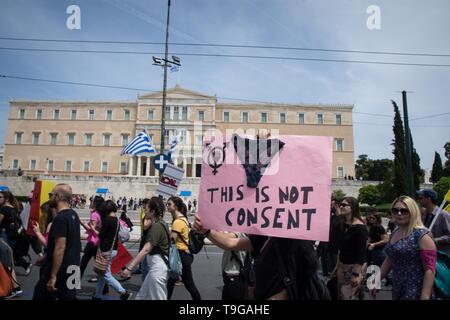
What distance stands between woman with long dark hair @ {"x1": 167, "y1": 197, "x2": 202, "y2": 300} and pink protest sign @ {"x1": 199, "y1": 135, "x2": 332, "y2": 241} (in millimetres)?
2065

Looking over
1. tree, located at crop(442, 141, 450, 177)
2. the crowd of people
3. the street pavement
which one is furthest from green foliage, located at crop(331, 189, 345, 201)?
tree, located at crop(442, 141, 450, 177)

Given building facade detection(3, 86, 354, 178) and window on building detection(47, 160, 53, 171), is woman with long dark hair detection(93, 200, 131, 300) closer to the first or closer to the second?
building facade detection(3, 86, 354, 178)

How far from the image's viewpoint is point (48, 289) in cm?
303

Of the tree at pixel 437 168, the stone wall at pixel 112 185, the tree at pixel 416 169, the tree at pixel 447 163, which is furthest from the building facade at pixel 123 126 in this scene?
the tree at pixel 416 169

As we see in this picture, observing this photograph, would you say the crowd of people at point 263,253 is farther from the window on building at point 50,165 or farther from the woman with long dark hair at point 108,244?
the window on building at point 50,165

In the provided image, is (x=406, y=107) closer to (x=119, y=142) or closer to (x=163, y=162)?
(x=163, y=162)

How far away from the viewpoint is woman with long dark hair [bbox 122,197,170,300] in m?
3.45

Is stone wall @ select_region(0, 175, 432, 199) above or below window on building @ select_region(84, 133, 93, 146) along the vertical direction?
below

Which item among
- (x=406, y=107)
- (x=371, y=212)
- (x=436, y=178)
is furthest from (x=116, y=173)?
(x=371, y=212)

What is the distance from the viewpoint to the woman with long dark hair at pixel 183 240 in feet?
14.0

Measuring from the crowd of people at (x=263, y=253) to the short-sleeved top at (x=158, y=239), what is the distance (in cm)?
1
